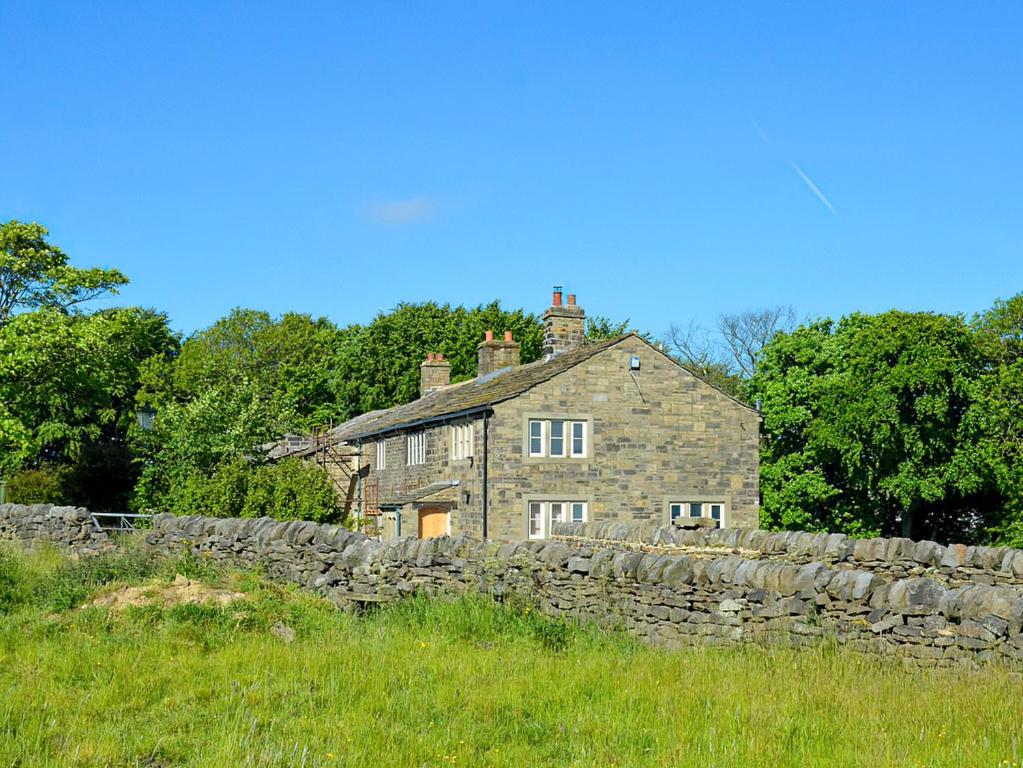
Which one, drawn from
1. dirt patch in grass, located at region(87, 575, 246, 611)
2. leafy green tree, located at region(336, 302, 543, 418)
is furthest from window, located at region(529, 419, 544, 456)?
leafy green tree, located at region(336, 302, 543, 418)

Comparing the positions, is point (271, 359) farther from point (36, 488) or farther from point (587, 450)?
point (587, 450)

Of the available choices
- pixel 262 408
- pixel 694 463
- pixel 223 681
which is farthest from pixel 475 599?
pixel 262 408

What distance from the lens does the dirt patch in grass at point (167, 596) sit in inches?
623

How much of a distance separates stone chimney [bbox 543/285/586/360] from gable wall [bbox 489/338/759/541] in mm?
3516

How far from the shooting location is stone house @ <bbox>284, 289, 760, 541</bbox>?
106ft

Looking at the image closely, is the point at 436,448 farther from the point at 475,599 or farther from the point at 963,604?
the point at 963,604

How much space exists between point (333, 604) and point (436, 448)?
19.5m

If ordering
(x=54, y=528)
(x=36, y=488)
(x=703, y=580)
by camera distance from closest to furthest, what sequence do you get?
(x=703, y=580) → (x=54, y=528) → (x=36, y=488)

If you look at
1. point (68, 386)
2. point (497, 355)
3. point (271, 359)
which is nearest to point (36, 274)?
point (68, 386)

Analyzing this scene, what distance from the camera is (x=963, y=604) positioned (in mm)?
10695

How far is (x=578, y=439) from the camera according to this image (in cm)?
3309

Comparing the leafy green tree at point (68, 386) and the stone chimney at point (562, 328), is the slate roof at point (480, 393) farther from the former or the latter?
the leafy green tree at point (68, 386)

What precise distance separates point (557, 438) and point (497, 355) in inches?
303

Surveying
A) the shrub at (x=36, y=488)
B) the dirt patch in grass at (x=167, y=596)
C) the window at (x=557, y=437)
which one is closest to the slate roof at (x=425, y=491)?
the window at (x=557, y=437)
